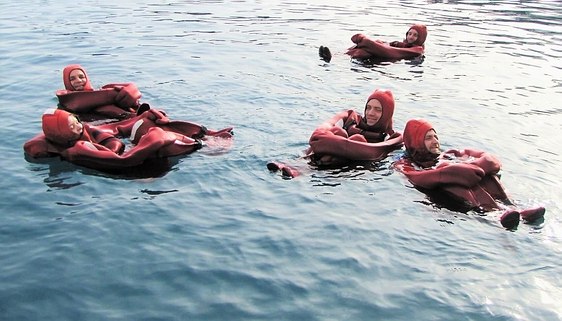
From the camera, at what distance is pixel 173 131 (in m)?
13.4

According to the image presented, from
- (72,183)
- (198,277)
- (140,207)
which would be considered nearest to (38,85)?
(72,183)

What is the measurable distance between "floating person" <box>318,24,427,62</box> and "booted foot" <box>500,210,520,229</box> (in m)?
12.4

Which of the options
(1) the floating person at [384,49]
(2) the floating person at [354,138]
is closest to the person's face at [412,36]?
(1) the floating person at [384,49]

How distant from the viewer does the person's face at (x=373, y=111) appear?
13320 millimetres

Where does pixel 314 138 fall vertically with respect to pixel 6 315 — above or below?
above

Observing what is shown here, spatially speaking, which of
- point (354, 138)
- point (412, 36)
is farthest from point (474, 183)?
point (412, 36)

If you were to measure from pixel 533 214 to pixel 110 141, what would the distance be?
7535 millimetres

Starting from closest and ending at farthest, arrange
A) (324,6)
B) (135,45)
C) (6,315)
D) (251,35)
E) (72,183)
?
(6,315) → (72,183) → (135,45) → (251,35) → (324,6)

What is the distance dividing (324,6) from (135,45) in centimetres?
1434

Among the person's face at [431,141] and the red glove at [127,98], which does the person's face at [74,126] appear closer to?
the red glove at [127,98]

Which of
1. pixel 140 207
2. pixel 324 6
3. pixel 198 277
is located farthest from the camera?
pixel 324 6

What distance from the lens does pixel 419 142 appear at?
12414 mm

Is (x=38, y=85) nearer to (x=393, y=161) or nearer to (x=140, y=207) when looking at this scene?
(x=140, y=207)

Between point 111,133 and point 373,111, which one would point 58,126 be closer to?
point 111,133
